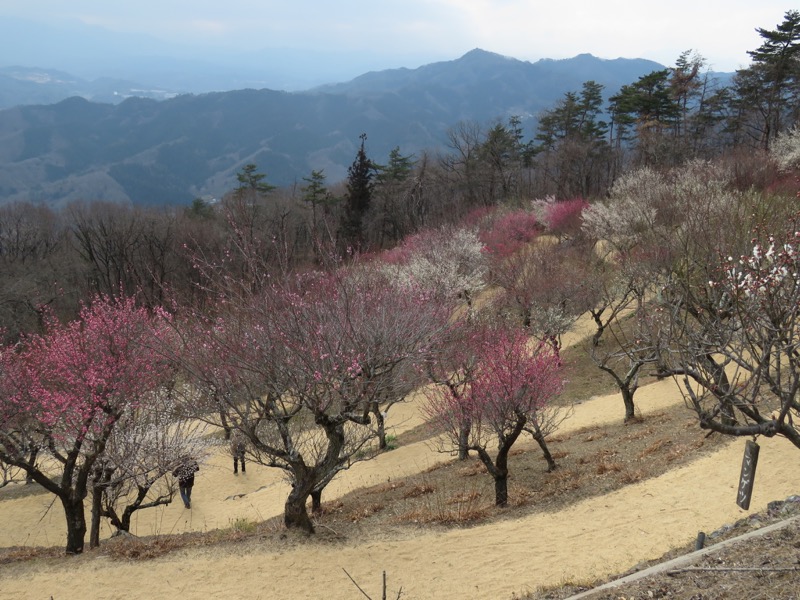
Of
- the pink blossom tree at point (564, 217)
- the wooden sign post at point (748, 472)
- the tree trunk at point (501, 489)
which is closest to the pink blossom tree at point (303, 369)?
the tree trunk at point (501, 489)

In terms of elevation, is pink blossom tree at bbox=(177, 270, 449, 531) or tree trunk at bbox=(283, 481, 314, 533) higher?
pink blossom tree at bbox=(177, 270, 449, 531)

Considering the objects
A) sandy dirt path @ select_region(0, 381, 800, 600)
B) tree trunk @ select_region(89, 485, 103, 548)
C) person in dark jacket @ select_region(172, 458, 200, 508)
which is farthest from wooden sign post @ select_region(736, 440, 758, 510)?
person in dark jacket @ select_region(172, 458, 200, 508)

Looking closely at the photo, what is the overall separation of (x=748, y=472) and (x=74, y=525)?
47.2 ft

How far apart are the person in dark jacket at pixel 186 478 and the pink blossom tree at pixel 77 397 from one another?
8.36 ft

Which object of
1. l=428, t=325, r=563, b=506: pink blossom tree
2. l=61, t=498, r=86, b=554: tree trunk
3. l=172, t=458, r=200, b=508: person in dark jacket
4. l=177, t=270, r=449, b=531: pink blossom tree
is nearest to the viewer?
l=177, t=270, r=449, b=531: pink blossom tree

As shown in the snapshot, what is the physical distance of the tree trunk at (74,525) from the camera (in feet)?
41.9

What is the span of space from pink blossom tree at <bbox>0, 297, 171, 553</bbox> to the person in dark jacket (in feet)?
8.36

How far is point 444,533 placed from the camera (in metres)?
11.6

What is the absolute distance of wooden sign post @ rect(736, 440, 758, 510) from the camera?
20.2 feet

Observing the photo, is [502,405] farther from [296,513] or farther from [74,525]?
[74,525]

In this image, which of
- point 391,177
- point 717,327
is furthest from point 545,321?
point 391,177

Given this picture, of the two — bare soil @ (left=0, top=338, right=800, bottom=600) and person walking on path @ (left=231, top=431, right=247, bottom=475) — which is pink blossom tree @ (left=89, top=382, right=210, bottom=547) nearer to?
person walking on path @ (left=231, top=431, right=247, bottom=475)

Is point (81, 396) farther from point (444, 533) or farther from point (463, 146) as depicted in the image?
point (463, 146)

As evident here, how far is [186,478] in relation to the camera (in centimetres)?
1817
